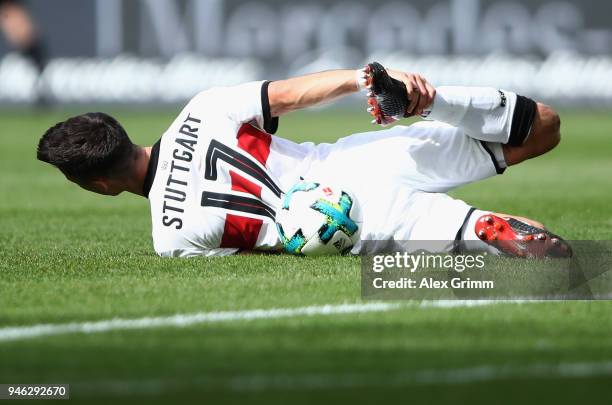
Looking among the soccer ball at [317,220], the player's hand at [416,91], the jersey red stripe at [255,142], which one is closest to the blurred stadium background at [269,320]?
the soccer ball at [317,220]

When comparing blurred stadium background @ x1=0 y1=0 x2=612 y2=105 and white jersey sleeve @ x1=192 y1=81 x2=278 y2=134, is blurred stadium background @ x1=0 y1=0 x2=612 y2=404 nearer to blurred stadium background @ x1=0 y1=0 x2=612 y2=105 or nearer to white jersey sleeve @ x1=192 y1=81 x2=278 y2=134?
white jersey sleeve @ x1=192 y1=81 x2=278 y2=134

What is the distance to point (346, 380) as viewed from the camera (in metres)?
3.45

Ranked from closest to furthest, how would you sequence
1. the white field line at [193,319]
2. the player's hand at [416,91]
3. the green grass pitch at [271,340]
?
the green grass pitch at [271,340] → the white field line at [193,319] → the player's hand at [416,91]

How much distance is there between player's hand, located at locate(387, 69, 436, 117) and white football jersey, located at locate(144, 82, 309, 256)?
2.46 ft

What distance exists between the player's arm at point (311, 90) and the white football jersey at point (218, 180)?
0.20ft

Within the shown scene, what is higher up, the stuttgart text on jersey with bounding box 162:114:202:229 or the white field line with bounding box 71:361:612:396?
the white field line with bounding box 71:361:612:396

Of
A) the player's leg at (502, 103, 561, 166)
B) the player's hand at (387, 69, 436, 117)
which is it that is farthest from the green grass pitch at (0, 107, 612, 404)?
the player's leg at (502, 103, 561, 166)

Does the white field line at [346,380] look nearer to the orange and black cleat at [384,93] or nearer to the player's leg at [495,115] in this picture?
the orange and black cleat at [384,93]

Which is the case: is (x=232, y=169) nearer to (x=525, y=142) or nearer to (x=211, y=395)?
(x=525, y=142)

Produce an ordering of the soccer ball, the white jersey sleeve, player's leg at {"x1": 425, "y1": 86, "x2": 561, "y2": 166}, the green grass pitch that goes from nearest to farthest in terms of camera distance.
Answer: the green grass pitch
the soccer ball
player's leg at {"x1": 425, "y1": 86, "x2": 561, "y2": 166}
the white jersey sleeve

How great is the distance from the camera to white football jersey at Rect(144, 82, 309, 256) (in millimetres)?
5852

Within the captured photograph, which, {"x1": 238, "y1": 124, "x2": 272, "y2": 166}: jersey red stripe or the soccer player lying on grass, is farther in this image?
{"x1": 238, "y1": 124, "x2": 272, "y2": 166}: jersey red stripe

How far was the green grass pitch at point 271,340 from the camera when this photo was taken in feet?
11.0

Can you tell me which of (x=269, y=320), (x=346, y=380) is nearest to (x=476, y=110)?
(x=269, y=320)
